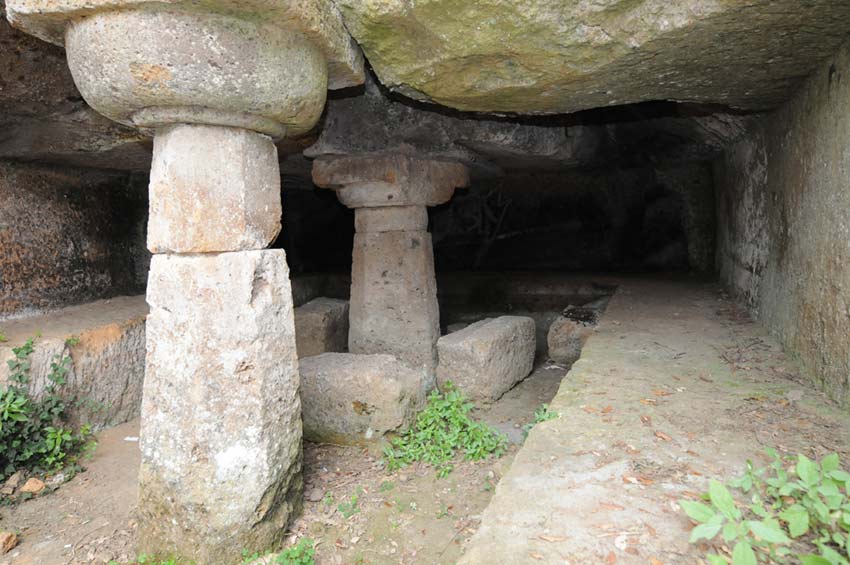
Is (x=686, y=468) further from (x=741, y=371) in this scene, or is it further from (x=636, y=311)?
(x=636, y=311)

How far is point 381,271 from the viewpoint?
4.95 metres

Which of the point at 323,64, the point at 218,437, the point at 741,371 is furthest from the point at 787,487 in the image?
the point at 323,64

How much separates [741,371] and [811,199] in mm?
936

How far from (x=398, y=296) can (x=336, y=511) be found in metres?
2.37

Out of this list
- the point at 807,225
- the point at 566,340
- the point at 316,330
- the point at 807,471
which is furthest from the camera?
the point at 316,330

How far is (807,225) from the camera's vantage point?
9.02 feet

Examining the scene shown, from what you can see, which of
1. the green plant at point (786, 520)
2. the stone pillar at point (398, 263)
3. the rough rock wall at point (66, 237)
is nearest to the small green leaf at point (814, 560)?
the green plant at point (786, 520)

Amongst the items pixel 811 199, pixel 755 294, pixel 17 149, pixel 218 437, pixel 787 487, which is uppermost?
pixel 17 149

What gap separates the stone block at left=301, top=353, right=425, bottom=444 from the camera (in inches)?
138

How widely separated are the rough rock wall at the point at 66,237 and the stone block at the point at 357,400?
84.3 inches

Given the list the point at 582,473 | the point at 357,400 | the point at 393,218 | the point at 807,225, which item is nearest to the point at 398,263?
the point at 393,218

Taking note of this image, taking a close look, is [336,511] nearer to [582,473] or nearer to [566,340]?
[582,473]

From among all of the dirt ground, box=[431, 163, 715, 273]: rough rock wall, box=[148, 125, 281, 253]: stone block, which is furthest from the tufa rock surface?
box=[431, 163, 715, 273]: rough rock wall

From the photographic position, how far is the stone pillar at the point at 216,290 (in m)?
2.18
